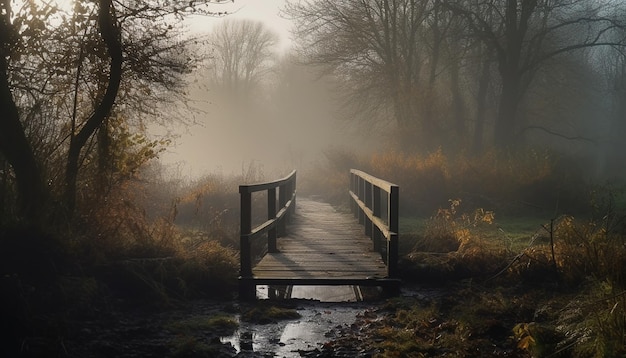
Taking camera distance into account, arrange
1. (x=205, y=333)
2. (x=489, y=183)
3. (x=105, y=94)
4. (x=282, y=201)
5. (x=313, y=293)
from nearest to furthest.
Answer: (x=205, y=333) → (x=105, y=94) → (x=313, y=293) → (x=282, y=201) → (x=489, y=183)

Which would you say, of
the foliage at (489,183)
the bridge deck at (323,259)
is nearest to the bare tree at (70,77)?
the bridge deck at (323,259)

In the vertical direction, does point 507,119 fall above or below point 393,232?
above

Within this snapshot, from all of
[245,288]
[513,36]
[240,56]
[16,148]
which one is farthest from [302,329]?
[240,56]

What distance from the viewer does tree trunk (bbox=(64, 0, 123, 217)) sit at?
787 centimetres

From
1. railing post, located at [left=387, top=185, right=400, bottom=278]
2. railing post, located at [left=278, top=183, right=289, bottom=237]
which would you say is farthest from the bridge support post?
railing post, located at [left=278, top=183, right=289, bottom=237]

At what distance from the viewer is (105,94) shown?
8180 mm

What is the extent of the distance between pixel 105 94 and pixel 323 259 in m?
3.76

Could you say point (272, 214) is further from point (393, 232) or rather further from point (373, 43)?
point (373, 43)

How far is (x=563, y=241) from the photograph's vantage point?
8.26 meters

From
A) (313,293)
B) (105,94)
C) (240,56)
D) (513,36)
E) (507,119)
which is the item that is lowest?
(313,293)

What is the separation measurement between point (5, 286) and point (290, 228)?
7.73 metres

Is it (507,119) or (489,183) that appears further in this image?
(507,119)

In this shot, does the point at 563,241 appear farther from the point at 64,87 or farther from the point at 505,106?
the point at 505,106

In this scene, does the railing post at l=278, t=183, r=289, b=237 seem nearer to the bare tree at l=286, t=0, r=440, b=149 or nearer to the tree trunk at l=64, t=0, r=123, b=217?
the tree trunk at l=64, t=0, r=123, b=217
